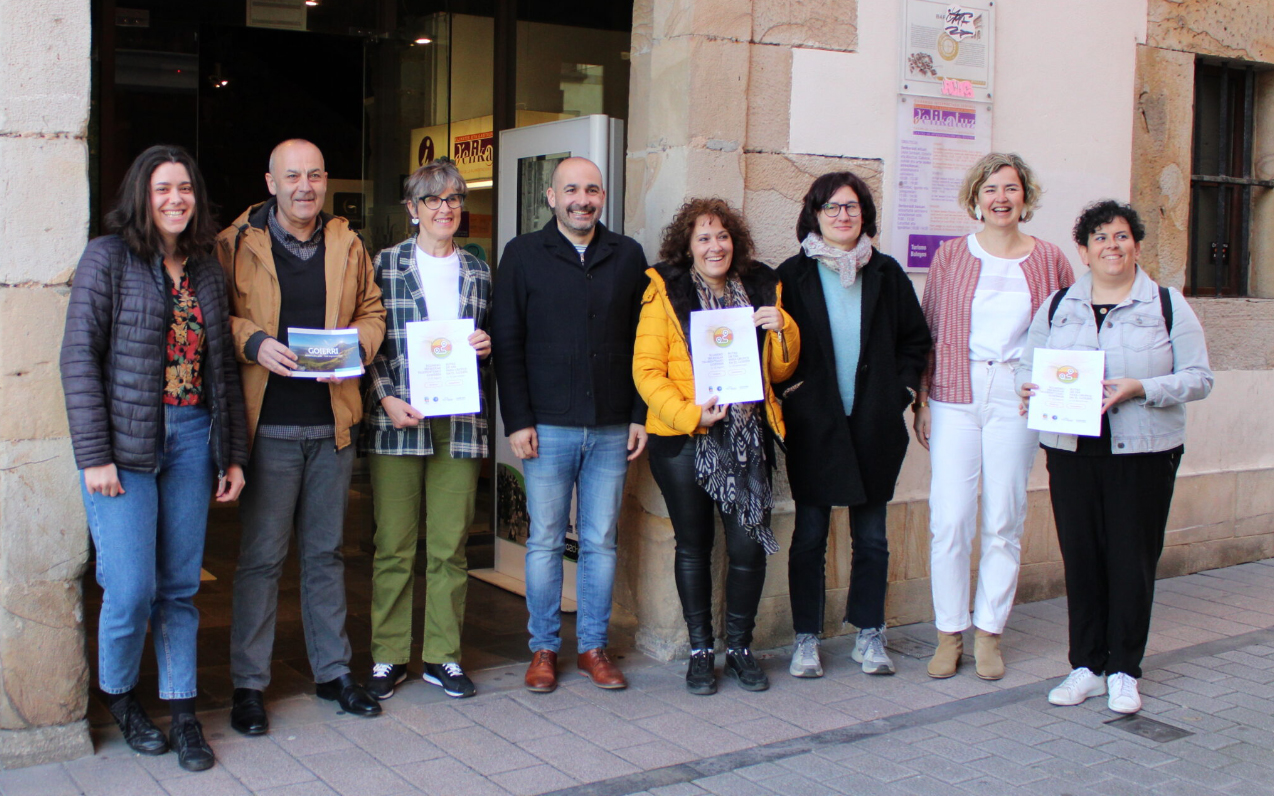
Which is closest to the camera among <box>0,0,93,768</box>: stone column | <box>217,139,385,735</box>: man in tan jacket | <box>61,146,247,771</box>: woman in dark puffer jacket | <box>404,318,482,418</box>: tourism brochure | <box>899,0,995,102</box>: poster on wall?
<box>61,146,247,771</box>: woman in dark puffer jacket

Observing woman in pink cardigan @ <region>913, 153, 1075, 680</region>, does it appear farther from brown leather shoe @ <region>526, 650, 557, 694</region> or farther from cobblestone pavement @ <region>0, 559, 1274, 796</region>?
brown leather shoe @ <region>526, 650, 557, 694</region>

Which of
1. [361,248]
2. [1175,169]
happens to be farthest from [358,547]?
[1175,169]

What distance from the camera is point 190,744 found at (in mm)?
3912

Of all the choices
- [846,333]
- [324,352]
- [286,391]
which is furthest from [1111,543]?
[286,391]

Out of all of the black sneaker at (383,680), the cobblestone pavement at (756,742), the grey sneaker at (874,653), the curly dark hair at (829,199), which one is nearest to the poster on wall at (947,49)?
→ the curly dark hair at (829,199)

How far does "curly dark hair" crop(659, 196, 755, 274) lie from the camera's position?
466cm

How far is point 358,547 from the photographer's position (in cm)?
749

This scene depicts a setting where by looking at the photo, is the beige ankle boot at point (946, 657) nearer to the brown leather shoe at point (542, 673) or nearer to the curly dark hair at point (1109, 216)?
the brown leather shoe at point (542, 673)

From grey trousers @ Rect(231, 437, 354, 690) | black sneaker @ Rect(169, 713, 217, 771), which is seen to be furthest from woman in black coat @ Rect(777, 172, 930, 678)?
black sneaker @ Rect(169, 713, 217, 771)

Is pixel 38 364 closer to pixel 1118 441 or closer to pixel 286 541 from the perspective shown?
pixel 286 541

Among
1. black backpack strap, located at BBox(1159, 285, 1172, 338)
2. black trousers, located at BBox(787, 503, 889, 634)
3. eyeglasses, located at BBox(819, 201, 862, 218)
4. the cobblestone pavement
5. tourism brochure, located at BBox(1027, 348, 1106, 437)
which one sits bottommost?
the cobblestone pavement

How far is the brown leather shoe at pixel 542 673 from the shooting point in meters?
4.71

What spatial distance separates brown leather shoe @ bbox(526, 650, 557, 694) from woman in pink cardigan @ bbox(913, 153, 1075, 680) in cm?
161

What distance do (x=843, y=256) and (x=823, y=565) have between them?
1.28 m
